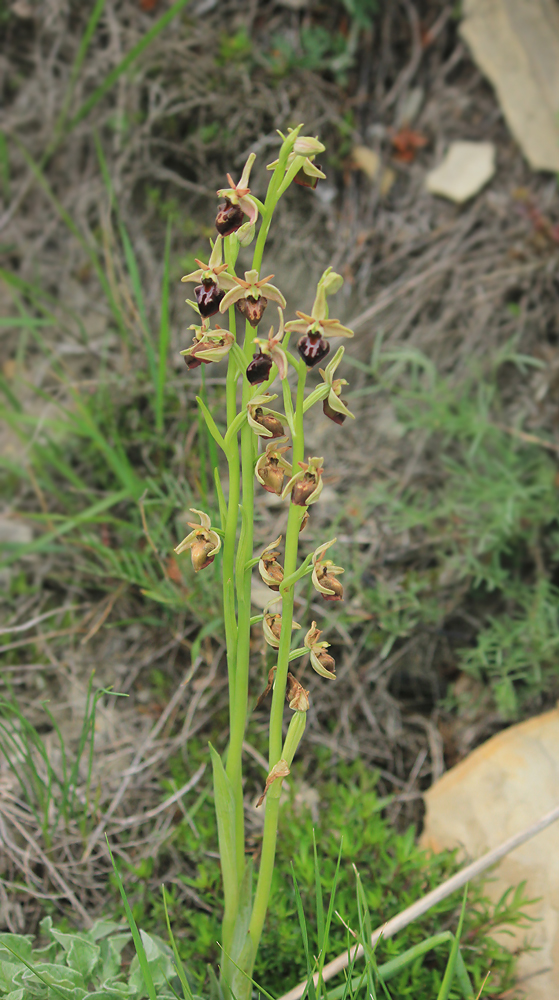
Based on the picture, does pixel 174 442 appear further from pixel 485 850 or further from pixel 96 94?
pixel 485 850

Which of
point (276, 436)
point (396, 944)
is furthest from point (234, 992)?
point (276, 436)

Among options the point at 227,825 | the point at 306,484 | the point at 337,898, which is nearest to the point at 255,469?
the point at 306,484

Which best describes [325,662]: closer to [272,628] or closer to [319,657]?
[319,657]

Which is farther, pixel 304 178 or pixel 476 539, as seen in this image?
pixel 476 539

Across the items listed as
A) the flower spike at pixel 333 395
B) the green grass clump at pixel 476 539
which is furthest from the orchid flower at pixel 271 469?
the green grass clump at pixel 476 539

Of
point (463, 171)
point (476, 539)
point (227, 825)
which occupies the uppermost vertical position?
point (463, 171)

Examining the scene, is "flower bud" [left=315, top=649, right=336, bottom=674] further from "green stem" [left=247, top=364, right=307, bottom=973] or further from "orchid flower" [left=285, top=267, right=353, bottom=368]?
"orchid flower" [left=285, top=267, right=353, bottom=368]

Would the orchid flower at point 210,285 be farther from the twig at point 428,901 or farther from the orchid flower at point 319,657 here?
the twig at point 428,901

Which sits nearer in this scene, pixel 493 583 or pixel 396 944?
pixel 396 944
